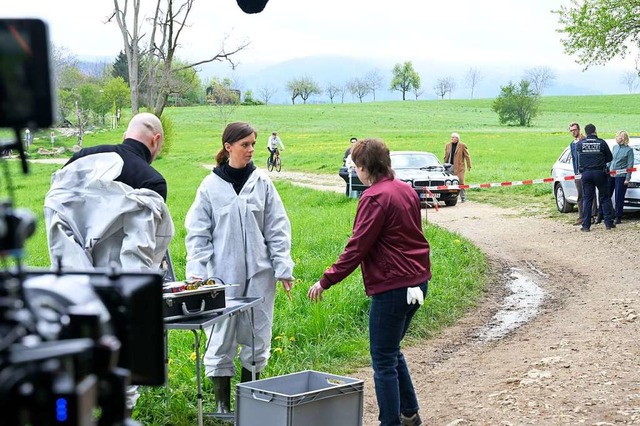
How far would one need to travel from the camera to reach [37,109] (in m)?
1.66

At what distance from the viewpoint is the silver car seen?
1819 centimetres

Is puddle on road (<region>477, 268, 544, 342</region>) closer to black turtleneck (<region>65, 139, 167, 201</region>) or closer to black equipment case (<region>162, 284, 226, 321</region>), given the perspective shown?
black equipment case (<region>162, 284, 226, 321</region>)

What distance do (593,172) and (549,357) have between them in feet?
33.3

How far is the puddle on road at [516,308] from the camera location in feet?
30.7

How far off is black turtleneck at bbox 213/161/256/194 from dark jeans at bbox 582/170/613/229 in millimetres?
12012

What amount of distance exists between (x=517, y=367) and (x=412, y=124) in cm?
8486

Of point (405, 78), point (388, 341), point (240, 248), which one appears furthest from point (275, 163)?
point (405, 78)

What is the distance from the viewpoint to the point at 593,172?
17.2 m

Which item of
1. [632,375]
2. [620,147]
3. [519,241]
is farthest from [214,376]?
[620,147]

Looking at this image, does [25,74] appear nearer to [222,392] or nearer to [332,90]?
[222,392]

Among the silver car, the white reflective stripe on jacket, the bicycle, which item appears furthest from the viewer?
the bicycle

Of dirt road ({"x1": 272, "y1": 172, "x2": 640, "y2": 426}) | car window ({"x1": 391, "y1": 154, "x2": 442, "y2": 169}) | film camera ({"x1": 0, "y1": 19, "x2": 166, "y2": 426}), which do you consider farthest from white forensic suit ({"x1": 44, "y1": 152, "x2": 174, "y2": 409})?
car window ({"x1": 391, "y1": 154, "x2": 442, "y2": 169})

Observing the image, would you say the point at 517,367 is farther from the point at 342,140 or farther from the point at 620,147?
the point at 342,140

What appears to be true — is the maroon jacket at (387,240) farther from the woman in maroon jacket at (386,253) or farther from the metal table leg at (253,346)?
the metal table leg at (253,346)
